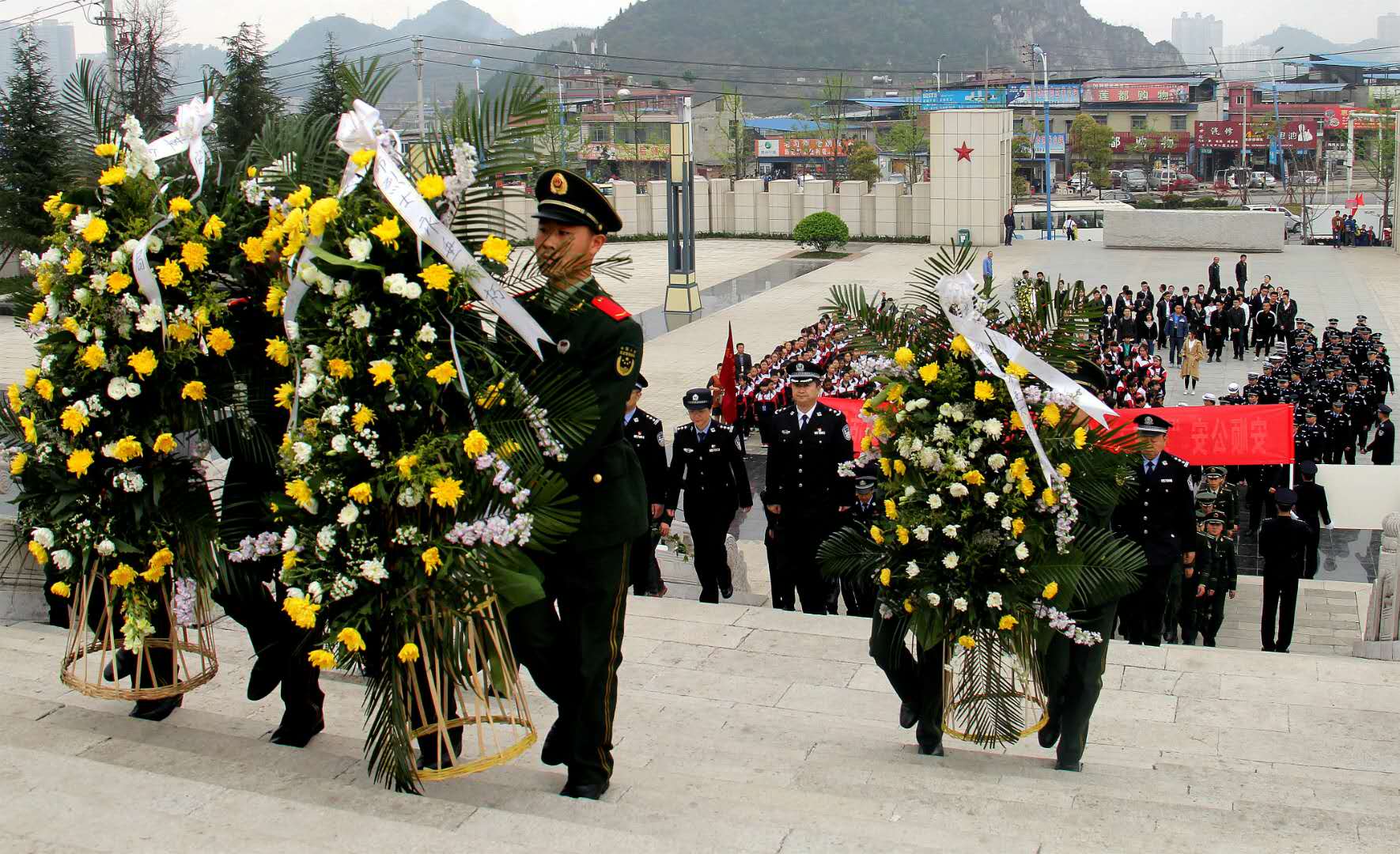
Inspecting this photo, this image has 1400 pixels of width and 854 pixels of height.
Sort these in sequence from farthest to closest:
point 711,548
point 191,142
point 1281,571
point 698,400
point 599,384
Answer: point 698,400, point 711,548, point 1281,571, point 191,142, point 599,384

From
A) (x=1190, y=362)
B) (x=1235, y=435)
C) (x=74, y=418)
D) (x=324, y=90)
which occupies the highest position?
(x=324, y=90)

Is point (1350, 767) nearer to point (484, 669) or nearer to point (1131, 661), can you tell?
point (1131, 661)

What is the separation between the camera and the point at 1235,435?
1134 centimetres

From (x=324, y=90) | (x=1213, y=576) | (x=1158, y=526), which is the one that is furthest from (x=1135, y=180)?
(x=1158, y=526)

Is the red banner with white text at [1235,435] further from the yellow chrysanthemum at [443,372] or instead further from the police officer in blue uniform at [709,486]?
the yellow chrysanthemum at [443,372]

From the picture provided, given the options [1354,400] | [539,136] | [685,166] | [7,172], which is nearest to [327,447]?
[539,136]

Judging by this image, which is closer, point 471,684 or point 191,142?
point 471,684

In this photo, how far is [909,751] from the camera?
16.6 feet

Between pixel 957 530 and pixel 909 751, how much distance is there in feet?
3.12

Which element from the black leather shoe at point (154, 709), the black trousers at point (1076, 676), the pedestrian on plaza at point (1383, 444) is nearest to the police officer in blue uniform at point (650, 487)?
the black trousers at point (1076, 676)

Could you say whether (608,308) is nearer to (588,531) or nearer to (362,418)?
(588,531)

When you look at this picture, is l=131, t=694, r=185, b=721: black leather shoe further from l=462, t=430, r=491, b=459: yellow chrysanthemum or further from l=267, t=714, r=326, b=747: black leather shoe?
l=462, t=430, r=491, b=459: yellow chrysanthemum

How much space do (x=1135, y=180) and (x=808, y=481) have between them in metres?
72.8

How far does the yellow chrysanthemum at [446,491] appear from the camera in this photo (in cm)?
355
